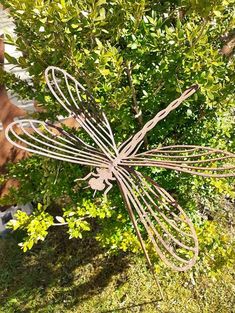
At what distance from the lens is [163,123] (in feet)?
8.43

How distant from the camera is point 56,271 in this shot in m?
3.56

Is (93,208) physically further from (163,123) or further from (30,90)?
(30,90)

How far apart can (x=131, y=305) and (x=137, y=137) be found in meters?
2.12

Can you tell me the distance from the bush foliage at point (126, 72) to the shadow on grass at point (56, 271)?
0.82 m

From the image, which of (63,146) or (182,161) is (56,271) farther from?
(182,161)

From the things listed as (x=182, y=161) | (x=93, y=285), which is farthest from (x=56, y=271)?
(x=182, y=161)

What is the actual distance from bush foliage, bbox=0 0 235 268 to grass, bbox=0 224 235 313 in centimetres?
66

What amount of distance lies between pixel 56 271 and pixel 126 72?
2.20m

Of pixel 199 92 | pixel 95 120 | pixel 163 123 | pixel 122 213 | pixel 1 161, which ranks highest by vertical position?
pixel 199 92

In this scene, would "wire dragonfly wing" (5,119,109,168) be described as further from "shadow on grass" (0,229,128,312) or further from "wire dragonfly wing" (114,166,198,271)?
"shadow on grass" (0,229,128,312)

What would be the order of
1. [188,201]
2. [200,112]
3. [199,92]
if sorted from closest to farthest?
[199,92], [200,112], [188,201]

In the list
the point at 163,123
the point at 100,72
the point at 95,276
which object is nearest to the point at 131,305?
the point at 95,276

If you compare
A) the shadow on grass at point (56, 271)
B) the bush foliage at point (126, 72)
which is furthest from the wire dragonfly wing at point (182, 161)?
the shadow on grass at point (56, 271)

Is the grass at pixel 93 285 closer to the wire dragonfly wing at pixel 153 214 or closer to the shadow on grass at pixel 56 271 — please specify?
the shadow on grass at pixel 56 271
